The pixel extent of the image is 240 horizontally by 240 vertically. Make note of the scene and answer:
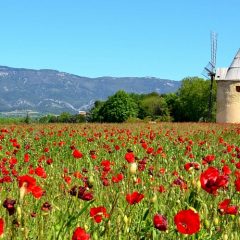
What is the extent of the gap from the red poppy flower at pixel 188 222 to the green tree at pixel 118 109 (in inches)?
3825

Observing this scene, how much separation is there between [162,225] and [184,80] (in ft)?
349

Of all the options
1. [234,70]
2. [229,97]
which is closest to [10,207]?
[229,97]

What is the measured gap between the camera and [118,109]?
10156 centimetres

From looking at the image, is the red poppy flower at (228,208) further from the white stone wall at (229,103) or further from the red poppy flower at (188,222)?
the white stone wall at (229,103)

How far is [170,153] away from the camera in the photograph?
11891mm

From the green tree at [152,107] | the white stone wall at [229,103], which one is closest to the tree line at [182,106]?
the green tree at [152,107]

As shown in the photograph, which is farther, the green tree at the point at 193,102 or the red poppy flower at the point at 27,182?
the green tree at the point at 193,102

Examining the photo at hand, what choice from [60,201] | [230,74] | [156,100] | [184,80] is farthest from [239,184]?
[156,100]

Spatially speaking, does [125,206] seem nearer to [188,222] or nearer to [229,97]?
[188,222]

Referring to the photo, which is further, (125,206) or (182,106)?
(182,106)

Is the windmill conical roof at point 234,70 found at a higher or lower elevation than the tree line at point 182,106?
higher

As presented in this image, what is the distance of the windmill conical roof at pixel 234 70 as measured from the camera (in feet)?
162

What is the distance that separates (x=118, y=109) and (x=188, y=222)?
99.0 meters

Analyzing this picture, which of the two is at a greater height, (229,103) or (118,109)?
(229,103)
